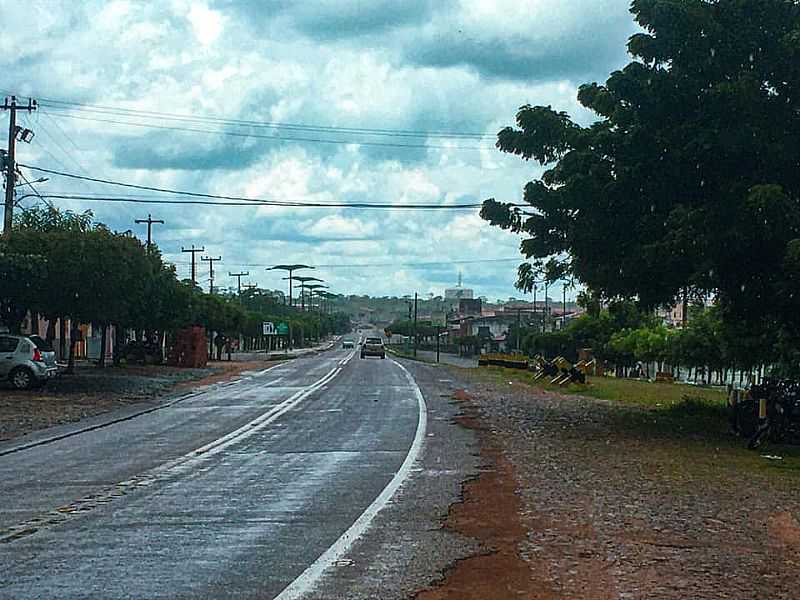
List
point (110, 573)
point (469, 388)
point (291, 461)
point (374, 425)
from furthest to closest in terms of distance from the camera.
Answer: point (469, 388)
point (374, 425)
point (291, 461)
point (110, 573)

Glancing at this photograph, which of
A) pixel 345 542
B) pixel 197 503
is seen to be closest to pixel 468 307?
pixel 197 503

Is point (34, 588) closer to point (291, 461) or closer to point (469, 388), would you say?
point (291, 461)

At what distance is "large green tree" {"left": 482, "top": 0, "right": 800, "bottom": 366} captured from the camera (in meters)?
20.3

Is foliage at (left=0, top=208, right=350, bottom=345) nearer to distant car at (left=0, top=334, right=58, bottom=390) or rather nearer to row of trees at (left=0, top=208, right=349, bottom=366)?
row of trees at (left=0, top=208, right=349, bottom=366)

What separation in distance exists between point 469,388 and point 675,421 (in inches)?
579

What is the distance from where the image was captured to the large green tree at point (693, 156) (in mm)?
20297

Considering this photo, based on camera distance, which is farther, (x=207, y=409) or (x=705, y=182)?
(x=207, y=409)

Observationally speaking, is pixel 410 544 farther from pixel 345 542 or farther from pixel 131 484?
pixel 131 484

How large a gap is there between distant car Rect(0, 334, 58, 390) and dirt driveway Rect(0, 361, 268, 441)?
39 cm

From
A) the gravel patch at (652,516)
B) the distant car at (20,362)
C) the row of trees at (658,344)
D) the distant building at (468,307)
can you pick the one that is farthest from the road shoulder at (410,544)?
the distant building at (468,307)

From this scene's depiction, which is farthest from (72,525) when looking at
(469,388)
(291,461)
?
(469,388)

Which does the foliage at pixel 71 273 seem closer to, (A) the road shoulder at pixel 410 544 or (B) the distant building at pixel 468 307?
(A) the road shoulder at pixel 410 544

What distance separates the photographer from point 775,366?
34344mm

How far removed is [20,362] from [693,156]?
70.4 ft
